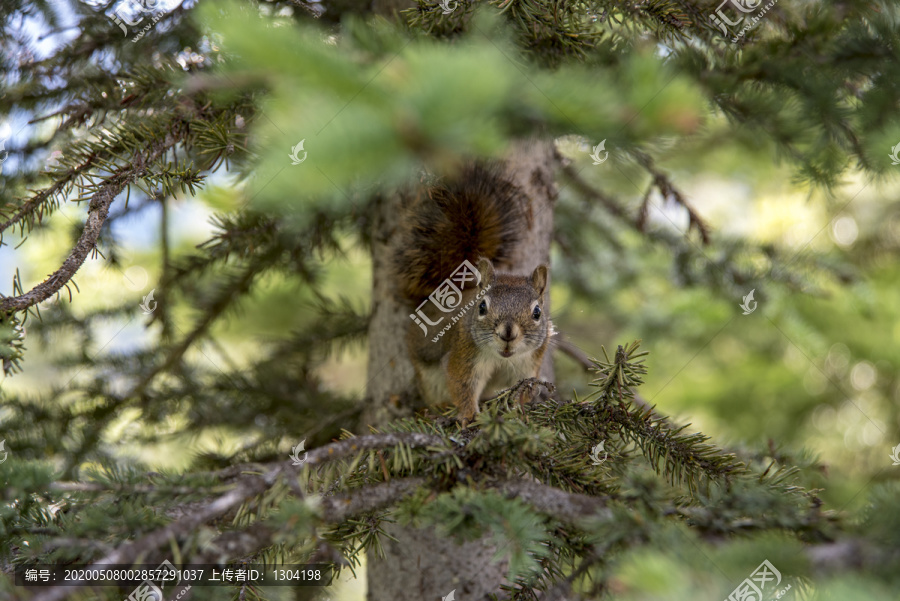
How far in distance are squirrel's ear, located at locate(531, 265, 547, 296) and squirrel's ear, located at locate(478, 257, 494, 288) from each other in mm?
124

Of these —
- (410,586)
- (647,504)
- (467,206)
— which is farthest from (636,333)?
(647,504)

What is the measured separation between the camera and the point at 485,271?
1.74 m

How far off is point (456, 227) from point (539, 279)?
288 millimetres

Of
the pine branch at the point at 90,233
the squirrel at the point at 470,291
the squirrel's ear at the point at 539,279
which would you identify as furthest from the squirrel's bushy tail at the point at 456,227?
the pine branch at the point at 90,233

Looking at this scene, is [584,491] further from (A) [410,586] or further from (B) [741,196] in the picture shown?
(B) [741,196]

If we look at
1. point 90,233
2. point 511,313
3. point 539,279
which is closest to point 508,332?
point 511,313

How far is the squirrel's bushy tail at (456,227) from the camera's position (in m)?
1.64

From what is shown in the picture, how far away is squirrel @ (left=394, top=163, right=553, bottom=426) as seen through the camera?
166cm

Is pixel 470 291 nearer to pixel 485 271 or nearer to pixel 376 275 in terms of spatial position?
pixel 485 271

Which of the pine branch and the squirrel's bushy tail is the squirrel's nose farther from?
the pine branch

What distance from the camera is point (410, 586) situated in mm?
1480

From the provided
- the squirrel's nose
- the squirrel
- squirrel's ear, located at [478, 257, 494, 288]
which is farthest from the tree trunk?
the squirrel's nose

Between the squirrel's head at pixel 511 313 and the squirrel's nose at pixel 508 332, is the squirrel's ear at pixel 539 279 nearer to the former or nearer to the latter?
the squirrel's head at pixel 511 313

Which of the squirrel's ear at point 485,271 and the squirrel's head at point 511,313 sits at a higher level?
the squirrel's ear at point 485,271
